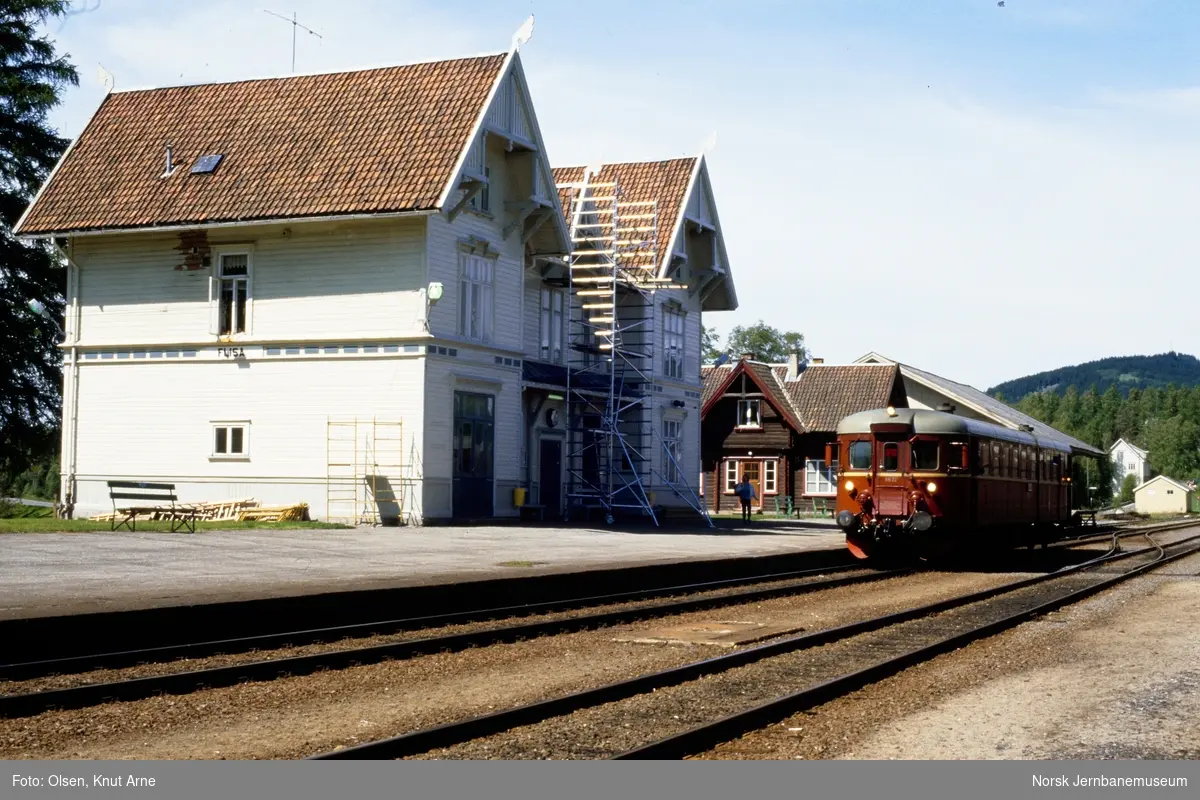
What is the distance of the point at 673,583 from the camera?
21.4m

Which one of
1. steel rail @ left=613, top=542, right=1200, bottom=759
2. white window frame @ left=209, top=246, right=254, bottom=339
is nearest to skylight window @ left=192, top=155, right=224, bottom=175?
white window frame @ left=209, top=246, right=254, bottom=339

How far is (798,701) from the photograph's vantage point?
10.2 m

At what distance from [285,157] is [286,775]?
26.0 m

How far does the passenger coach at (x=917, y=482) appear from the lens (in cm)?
2534

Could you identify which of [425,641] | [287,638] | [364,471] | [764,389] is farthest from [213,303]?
[764,389]

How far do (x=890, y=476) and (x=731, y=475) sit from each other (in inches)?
1367

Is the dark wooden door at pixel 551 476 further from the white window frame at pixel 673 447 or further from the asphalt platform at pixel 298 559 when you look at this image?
the white window frame at pixel 673 447

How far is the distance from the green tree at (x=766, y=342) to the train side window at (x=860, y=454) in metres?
76.4

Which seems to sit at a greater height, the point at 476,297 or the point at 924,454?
the point at 476,297

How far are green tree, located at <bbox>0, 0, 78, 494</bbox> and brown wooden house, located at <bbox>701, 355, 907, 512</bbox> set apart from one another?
2787 centimetres

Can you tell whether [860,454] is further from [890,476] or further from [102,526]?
[102,526]

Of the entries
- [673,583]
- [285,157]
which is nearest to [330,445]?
[285,157]

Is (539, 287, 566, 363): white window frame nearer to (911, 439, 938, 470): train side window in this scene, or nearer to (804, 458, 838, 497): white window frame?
(911, 439, 938, 470): train side window

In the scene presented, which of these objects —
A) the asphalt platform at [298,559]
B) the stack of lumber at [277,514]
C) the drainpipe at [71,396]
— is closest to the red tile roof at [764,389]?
the asphalt platform at [298,559]
